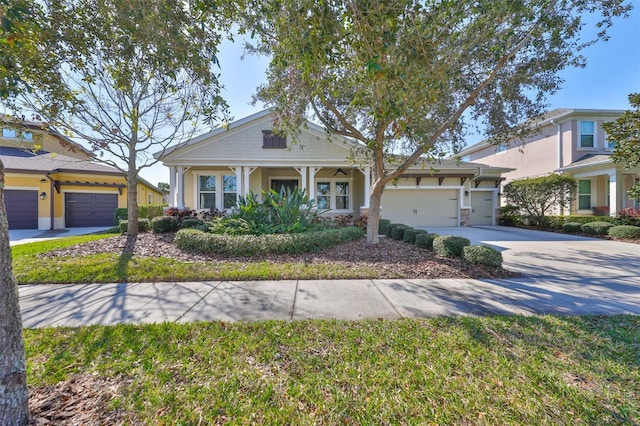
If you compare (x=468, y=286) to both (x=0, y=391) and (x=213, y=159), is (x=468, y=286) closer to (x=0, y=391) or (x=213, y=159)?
(x=0, y=391)

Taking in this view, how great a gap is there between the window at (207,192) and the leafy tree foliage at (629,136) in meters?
16.6

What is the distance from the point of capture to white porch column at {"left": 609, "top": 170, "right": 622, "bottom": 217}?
12.1m

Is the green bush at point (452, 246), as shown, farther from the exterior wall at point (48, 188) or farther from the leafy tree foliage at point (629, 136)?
the exterior wall at point (48, 188)

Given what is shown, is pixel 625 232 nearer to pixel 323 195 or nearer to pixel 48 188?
pixel 323 195

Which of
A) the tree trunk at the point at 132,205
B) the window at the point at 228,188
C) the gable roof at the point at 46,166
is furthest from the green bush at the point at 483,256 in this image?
the gable roof at the point at 46,166

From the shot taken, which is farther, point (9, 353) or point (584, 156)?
point (584, 156)

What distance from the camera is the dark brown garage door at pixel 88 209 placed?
13.9 meters

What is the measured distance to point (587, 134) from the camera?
48.1ft

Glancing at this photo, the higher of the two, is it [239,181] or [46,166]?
[46,166]

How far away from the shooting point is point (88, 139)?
7625 mm

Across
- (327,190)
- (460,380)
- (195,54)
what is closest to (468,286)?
(460,380)

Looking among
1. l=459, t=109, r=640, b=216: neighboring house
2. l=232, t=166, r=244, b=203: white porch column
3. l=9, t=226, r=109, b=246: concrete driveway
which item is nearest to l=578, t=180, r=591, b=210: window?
l=459, t=109, r=640, b=216: neighboring house

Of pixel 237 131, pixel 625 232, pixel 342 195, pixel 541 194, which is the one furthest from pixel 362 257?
pixel 541 194

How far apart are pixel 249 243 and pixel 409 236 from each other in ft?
16.2
